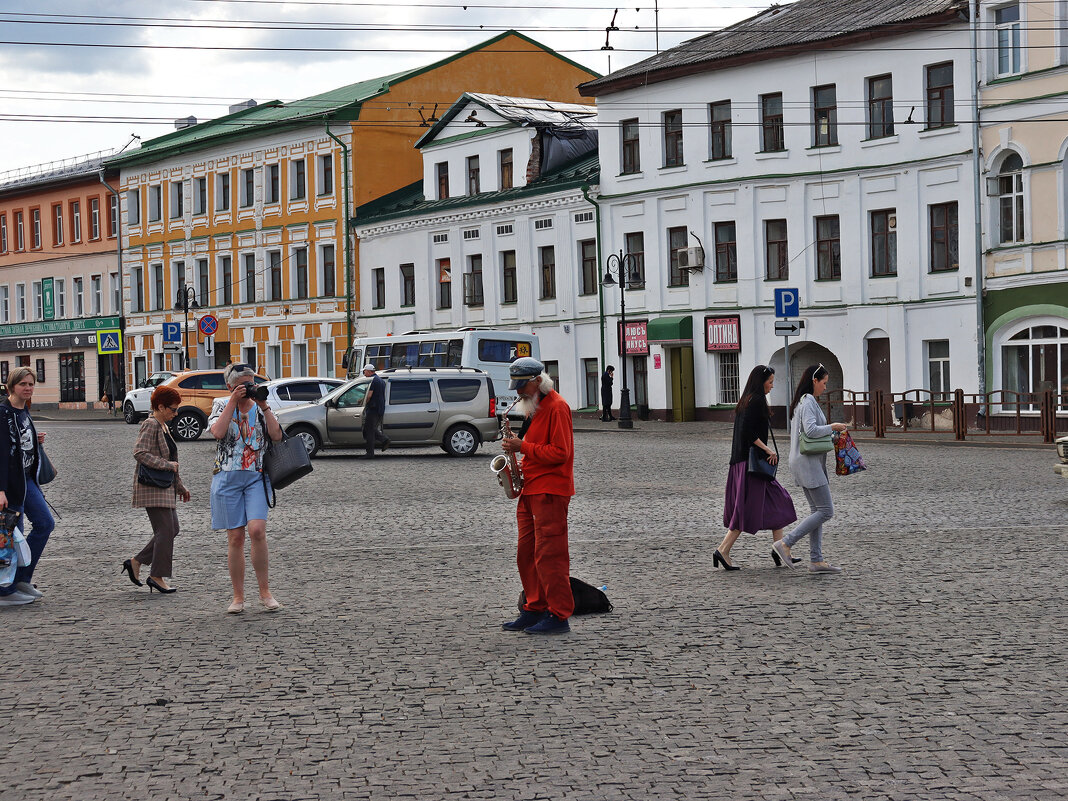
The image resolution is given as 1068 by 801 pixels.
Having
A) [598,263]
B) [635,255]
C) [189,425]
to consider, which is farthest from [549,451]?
[598,263]

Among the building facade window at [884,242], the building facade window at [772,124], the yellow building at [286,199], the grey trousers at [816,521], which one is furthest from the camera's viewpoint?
the yellow building at [286,199]

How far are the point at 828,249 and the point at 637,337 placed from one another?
7.17 meters

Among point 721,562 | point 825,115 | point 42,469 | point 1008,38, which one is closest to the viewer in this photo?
point 42,469

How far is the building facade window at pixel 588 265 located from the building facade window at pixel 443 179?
322 inches

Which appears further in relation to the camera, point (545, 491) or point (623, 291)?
point (623, 291)

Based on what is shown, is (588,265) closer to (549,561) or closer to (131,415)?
(131,415)

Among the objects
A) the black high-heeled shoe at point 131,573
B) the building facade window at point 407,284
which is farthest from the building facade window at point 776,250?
the black high-heeled shoe at point 131,573

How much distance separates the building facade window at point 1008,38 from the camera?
36.6m

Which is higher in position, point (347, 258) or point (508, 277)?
point (347, 258)

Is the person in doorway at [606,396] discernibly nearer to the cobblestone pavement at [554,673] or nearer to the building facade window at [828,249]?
the building facade window at [828,249]

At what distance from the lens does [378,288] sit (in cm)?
5825

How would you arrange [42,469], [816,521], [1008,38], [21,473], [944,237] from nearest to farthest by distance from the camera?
1. [21,473]
2. [42,469]
3. [816,521]
4. [1008,38]
5. [944,237]

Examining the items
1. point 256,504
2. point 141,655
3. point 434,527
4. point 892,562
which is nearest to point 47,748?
point 141,655

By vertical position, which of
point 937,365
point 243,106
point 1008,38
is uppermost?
point 243,106
